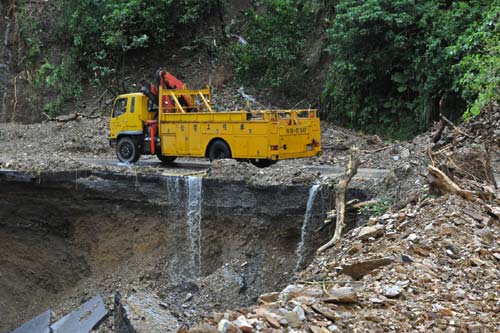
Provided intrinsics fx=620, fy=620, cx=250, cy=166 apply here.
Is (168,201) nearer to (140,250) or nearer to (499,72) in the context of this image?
(140,250)

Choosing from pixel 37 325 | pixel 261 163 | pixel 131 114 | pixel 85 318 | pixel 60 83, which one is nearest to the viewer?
pixel 85 318

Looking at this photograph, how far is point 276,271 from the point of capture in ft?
41.7

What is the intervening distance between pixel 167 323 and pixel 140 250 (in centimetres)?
349

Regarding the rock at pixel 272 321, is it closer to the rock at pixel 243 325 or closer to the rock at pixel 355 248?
the rock at pixel 243 325

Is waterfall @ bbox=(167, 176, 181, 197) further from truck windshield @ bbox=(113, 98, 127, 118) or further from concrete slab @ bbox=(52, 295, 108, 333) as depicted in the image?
truck windshield @ bbox=(113, 98, 127, 118)

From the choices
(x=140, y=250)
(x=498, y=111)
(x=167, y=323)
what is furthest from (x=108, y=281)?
(x=498, y=111)

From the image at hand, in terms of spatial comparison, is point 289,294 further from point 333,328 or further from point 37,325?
point 37,325

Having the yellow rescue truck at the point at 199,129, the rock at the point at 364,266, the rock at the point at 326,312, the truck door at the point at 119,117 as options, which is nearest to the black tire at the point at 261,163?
the yellow rescue truck at the point at 199,129

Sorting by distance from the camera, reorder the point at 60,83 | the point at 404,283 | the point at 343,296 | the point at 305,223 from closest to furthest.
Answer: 1. the point at 343,296
2. the point at 404,283
3. the point at 305,223
4. the point at 60,83

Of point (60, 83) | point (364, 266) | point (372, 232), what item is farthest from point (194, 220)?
point (60, 83)

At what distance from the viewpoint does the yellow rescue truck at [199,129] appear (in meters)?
13.5

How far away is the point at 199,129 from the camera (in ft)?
47.2

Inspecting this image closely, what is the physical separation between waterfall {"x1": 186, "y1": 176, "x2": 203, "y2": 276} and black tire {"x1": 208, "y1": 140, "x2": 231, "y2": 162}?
889 mm

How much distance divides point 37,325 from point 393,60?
41.3 ft
